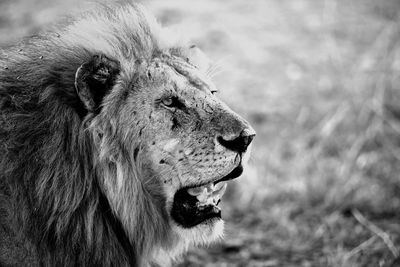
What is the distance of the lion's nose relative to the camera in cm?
272

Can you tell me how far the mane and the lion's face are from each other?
0.34ft

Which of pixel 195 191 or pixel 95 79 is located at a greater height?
pixel 95 79

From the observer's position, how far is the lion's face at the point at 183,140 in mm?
2750

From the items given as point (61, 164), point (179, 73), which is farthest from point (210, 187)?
point (61, 164)

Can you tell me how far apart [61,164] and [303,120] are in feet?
13.0

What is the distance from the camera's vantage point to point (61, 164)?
2.74 metres

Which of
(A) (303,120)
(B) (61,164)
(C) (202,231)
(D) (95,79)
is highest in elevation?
(D) (95,79)

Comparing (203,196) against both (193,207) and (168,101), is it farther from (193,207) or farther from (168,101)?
(168,101)

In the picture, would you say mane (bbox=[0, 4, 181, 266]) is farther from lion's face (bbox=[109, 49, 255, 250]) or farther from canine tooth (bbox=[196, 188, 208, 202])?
canine tooth (bbox=[196, 188, 208, 202])

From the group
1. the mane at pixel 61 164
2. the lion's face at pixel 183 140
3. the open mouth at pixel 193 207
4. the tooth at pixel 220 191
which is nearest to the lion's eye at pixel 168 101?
the lion's face at pixel 183 140

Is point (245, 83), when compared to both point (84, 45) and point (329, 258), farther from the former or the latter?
point (84, 45)

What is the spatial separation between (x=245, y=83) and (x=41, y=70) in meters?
4.61

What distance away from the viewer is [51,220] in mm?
2689

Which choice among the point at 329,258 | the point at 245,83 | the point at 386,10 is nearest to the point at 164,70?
the point at 329,258
